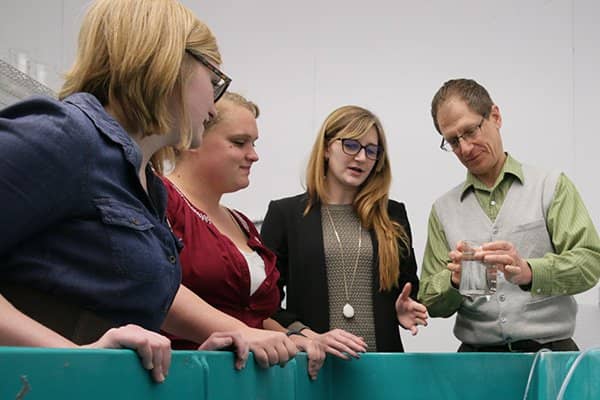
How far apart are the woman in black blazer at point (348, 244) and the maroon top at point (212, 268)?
11.1 inches

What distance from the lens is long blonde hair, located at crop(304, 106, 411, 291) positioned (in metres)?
2.23

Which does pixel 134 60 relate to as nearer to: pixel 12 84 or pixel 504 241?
pixel 504 241

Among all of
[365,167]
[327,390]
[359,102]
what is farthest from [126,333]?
[359,102]

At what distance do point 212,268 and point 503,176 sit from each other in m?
0.89

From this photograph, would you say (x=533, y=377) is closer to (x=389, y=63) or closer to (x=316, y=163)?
(x=316, y=163)

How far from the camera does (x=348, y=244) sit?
219 cm

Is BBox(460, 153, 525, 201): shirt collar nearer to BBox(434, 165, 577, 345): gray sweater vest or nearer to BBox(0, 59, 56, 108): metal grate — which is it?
BBox(434, 165, 577, 345): gray sweater vest

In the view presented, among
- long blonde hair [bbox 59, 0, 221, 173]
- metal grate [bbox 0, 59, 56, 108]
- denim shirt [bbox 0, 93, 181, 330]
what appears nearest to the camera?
denim shirt [bbox 0, 93, 181, 330]

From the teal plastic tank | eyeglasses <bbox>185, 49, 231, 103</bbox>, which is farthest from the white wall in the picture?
eyeglasses <bbox>185, 49, 231, 103</bbox>

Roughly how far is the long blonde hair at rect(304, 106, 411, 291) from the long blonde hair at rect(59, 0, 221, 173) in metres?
1.16

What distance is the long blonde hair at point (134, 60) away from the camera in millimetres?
1073

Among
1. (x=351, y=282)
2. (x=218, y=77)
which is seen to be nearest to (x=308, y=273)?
(x=351, y=282)

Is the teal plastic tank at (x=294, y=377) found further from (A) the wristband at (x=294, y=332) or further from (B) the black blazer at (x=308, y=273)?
(B) the black blazer at (x=308, y=273)

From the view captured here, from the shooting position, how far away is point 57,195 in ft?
2.85
